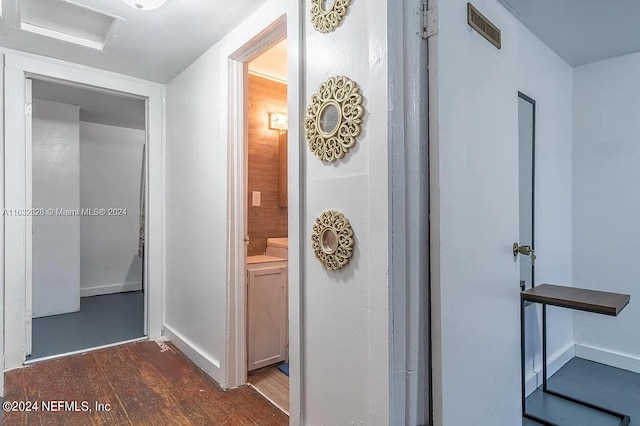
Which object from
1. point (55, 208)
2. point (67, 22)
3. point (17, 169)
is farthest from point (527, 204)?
point (55, 208)

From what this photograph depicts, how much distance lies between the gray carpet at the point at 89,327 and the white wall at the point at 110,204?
53 cm

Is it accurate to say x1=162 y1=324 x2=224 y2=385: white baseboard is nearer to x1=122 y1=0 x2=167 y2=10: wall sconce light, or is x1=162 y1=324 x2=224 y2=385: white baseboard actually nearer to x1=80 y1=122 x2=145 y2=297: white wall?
x1=122 y1=0 x2=167 y2=10: wall sconce light

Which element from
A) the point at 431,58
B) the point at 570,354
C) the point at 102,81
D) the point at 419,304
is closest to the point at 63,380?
the point at 102,81

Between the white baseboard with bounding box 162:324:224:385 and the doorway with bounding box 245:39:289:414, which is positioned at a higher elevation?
the doorway with bounding box 245:39:289:414

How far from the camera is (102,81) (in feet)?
9.78

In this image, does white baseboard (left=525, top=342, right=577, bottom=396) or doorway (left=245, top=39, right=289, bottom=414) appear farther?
doorway (left=245, top=39, right=289, bottom=414)

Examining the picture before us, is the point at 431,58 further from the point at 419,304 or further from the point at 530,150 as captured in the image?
the point at 530,150

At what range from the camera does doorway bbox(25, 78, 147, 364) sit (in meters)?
3.31

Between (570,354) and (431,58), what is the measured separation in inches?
113

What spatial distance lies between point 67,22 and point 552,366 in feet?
13.6

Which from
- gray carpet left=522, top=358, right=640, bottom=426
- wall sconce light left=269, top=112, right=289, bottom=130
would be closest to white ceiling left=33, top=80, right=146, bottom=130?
wall sconce light left=269, top=112, right=289, bottom=130

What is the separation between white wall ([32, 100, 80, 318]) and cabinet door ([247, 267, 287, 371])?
285 centimetres

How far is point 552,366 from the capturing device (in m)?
2.60

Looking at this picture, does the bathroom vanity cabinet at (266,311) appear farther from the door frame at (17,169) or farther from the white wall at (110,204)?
the white wall at (110,204)
